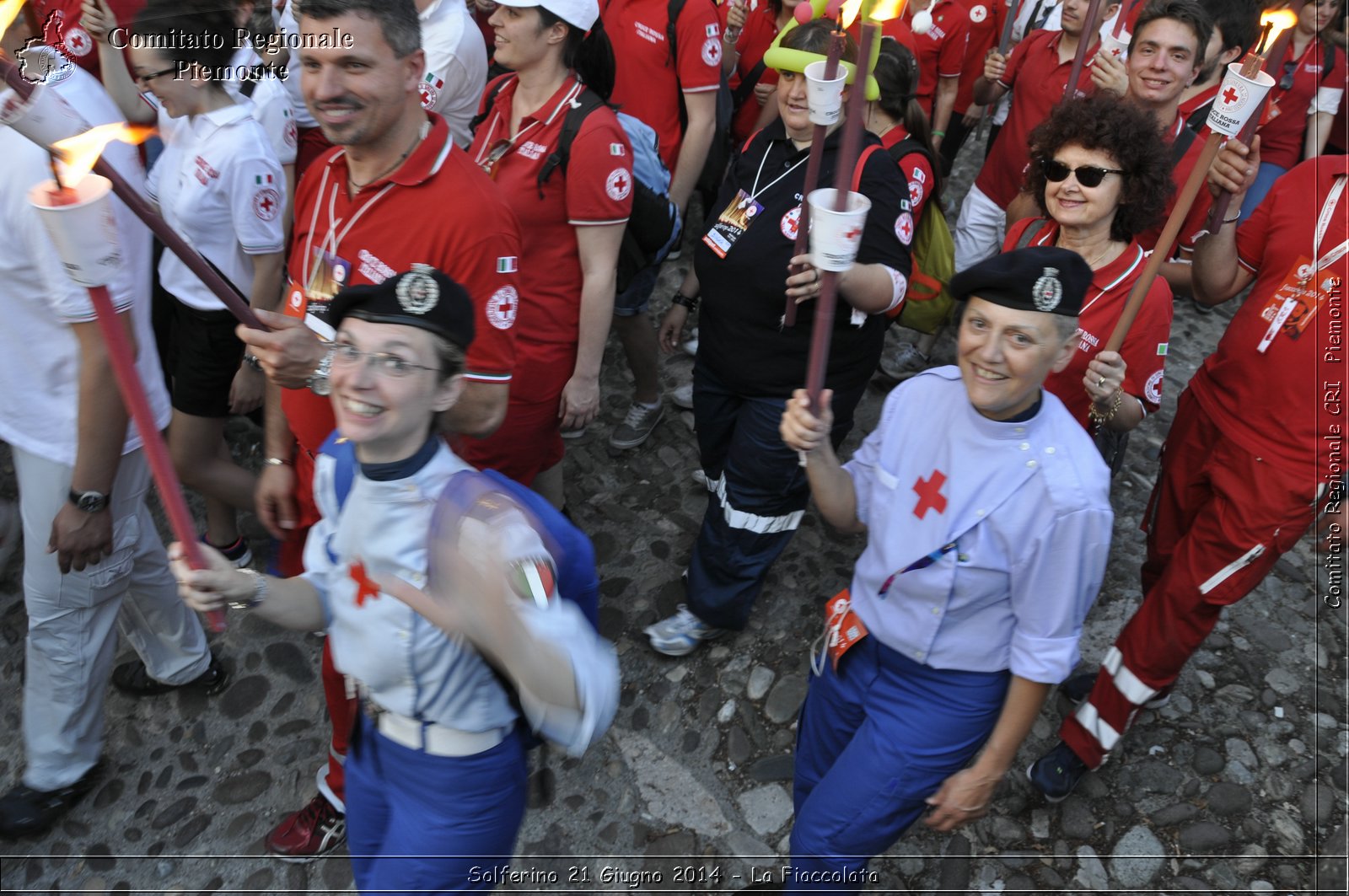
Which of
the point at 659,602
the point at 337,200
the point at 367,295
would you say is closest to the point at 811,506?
the point at 659,602

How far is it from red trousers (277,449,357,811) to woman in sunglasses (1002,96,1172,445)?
2.19m

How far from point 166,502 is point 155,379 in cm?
137

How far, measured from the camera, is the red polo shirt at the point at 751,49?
5742 millimetres

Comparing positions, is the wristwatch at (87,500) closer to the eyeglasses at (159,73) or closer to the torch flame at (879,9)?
the eyeglasses at (159,73)

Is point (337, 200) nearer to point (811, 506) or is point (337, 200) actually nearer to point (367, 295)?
point (367, 295)

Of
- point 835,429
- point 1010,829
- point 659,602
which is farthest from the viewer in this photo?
point 659,602

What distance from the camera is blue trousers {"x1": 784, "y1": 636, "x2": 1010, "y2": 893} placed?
2.54 meters

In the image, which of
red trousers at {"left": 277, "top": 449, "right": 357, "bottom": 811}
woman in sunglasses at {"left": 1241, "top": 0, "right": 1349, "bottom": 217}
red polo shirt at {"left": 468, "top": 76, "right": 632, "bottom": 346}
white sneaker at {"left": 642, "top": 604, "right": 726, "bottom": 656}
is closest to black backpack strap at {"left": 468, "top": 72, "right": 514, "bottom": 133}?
red polo shirt at {"left": 468, "top": 76, "right": 632, "bottom": 346}

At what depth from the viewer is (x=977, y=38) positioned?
6.36m

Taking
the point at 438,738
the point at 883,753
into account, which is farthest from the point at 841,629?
the point at 438,738

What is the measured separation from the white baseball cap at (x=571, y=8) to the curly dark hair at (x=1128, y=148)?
1.52 metres

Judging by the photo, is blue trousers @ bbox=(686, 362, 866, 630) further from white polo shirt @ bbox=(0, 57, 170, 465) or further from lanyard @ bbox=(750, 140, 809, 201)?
white polo shirt @ bbox=(0, 57, 170, 465)

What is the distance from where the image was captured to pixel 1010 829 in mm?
3412

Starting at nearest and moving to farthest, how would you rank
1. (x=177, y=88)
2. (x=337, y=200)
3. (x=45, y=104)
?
(x=45, y=104)
(x=337, y=200)
(x=177, y=88)
